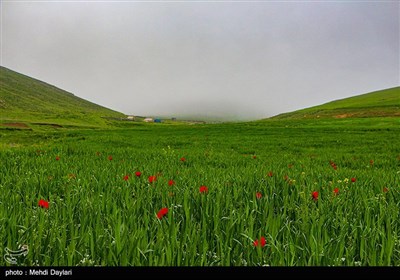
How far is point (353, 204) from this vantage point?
2660 millimetres

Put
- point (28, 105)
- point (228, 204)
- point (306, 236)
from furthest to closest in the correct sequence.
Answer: point (28, 105)
point (228, 204)
point (306, 236)

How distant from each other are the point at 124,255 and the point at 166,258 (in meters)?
0.23

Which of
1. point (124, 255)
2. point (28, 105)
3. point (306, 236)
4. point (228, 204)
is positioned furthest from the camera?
point (28, 105)

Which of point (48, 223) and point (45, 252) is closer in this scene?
point (45, 252)

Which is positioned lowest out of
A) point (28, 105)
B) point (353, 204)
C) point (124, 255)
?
point (353, 204)

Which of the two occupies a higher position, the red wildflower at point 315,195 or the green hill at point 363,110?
the green hill at point 363,110

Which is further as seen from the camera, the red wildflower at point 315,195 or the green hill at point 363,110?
the green hill at point 363,110

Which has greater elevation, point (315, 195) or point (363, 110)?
point (363, 110)

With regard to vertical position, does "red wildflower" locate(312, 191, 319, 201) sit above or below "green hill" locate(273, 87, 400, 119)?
below

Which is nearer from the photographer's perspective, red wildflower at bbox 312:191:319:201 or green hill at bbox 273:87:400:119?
red wildflower at bbox 312:191:319:201

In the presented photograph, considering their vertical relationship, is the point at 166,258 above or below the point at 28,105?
below

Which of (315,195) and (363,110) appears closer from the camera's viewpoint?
(315,195)

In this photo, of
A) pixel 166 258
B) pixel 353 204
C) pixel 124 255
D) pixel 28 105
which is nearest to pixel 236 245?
pixel 166 258
